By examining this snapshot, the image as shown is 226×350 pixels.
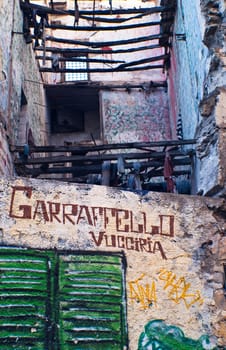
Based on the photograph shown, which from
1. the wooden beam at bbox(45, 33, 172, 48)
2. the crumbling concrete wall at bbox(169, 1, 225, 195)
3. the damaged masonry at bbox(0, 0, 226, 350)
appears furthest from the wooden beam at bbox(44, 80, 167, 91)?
the damaged masonry at bbox(0, 0, 226, 350)

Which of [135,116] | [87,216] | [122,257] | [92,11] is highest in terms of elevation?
[92,11]

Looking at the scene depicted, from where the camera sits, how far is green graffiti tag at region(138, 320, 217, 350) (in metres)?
4.96

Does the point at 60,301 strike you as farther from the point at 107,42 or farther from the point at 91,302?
the point at 107,42

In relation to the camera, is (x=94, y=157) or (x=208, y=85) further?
(x=94, y=157)

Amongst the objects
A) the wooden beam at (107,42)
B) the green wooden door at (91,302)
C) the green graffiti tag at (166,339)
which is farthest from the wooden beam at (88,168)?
the green graffiti tag at (166,339)

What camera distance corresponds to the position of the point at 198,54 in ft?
26.5

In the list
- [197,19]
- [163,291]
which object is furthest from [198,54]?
[163,291]

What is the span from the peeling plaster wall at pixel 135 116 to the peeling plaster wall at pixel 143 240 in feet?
26.8

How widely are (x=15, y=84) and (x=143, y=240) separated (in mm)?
5405

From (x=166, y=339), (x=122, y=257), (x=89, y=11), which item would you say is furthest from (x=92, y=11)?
(x=166, y=339)

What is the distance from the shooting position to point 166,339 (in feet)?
16.5

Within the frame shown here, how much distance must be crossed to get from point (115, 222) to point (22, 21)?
675 cm

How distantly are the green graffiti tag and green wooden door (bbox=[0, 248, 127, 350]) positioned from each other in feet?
0.78

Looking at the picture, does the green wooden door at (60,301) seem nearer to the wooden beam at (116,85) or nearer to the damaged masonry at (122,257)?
the damaged masonry at (122,257)
